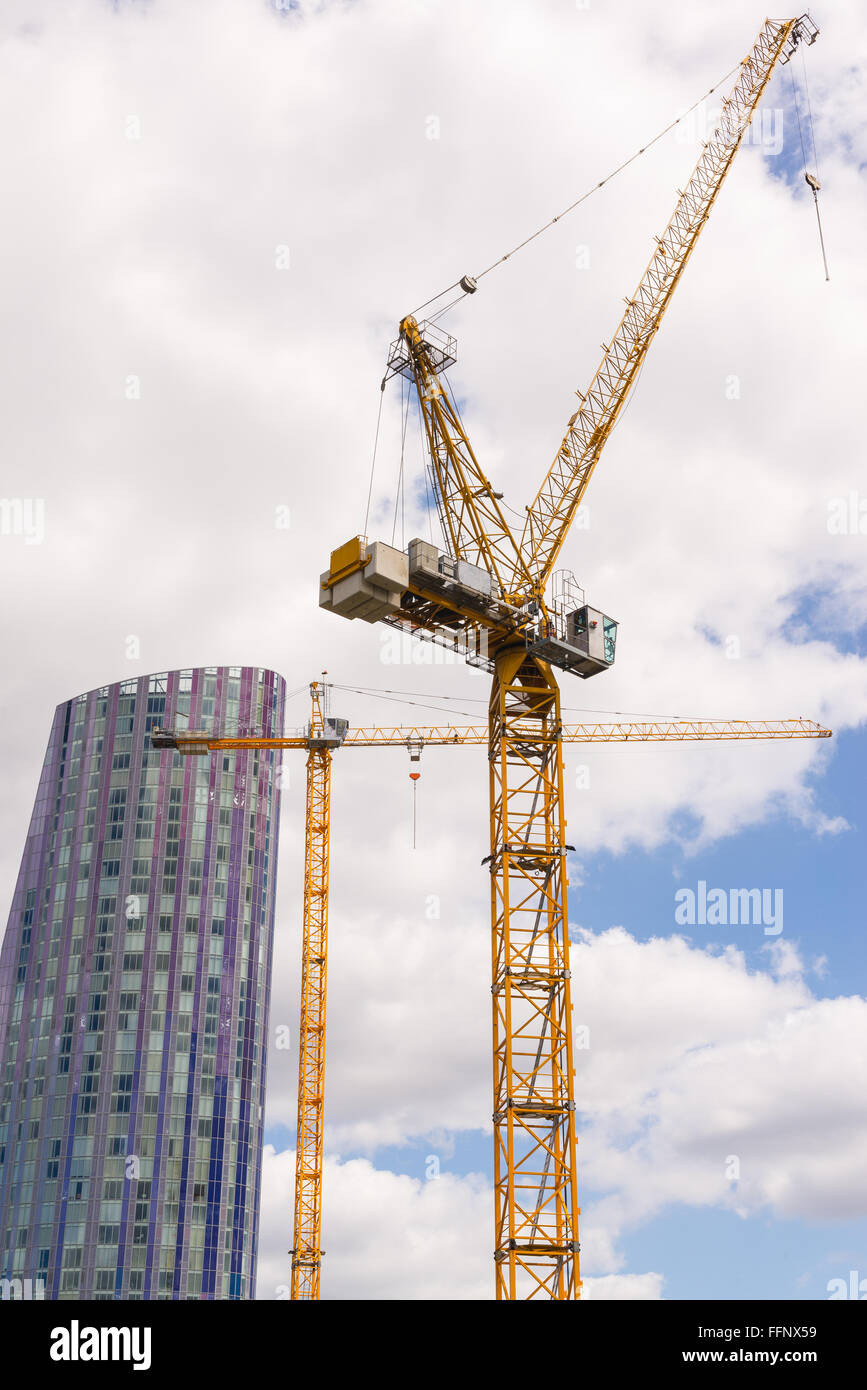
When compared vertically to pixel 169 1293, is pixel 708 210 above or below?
above

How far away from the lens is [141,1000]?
172m

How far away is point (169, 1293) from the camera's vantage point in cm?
15950

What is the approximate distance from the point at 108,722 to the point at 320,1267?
90.7 meters

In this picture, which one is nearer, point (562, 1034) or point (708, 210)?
point (562, 1034)

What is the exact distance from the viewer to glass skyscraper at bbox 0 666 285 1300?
16212 centimetres

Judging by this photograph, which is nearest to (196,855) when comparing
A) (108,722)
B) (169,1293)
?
(108,722)

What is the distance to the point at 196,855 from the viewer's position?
181500mm

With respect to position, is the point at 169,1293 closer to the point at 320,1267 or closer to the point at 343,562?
the point at 320,1267

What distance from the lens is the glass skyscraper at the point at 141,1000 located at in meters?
162

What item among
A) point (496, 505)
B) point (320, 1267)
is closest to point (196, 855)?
point (320, 1267)
